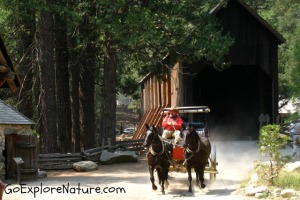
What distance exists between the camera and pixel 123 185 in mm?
18469

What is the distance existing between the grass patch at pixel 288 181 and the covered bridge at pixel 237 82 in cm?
1401

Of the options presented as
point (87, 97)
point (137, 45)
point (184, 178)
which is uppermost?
point (137, 45)

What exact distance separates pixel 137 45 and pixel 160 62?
56.7 inches

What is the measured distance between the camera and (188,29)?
27312 millimetres

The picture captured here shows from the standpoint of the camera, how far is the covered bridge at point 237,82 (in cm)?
3080

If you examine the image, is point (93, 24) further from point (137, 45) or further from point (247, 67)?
point (247, 67)

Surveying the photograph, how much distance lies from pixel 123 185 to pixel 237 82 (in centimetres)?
1977

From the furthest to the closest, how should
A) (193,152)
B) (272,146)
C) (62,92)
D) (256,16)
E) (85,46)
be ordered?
(62,92) < (256,16) < (85,46) < (193,152) < (272,146)

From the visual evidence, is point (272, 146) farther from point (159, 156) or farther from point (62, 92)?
point (62, 92)

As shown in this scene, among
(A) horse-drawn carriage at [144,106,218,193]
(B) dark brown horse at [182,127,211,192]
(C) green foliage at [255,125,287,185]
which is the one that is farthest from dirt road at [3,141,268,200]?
(C) green foliage at [255,125,287,185]

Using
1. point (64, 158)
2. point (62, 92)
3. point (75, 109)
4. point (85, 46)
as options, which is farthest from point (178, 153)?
point (75, 109)

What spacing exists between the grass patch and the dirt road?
1213 millimetres

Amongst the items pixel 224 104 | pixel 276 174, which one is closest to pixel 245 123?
pixel 224 104

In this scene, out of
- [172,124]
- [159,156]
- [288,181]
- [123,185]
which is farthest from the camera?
[123,185]
